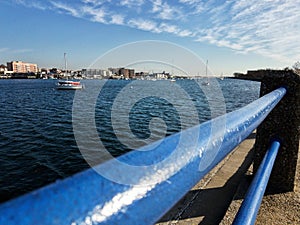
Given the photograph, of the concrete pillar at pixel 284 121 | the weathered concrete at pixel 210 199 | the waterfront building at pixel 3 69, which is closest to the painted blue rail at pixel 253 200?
the concrete pillar at pixel 284 121

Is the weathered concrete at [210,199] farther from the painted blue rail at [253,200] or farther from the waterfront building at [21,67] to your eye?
the waterfront building at [21,67]

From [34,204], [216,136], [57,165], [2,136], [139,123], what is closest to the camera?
[34,204]

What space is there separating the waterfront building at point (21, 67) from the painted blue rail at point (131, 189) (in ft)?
631

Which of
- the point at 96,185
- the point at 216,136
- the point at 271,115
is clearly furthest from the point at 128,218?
the point at 271,115

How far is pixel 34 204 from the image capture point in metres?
0.32

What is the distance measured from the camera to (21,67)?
6949 inches

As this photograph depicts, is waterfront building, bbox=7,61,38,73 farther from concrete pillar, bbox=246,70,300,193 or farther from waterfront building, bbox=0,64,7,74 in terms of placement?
concrete pillar, bbox=246,70,300,193

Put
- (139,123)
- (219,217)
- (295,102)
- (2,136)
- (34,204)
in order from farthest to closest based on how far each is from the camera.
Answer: (139,123) < (2,136) < (219,217) < (295,102) < (34,204)

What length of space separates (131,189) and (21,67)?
199193 mm

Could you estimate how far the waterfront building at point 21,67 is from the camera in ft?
559

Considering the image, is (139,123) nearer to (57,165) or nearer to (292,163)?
(57,165)

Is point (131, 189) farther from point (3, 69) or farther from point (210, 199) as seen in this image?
point (3, 69)

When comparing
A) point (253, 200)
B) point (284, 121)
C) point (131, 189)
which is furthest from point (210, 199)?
point (131, 189)

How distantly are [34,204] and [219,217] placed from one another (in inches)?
109
